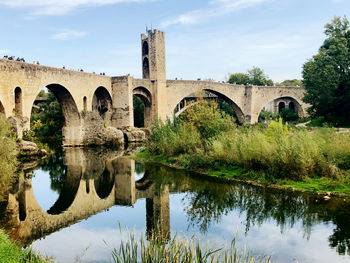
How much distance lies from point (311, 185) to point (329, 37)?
2194cm

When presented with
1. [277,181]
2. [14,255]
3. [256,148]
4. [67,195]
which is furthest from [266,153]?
[14,255]

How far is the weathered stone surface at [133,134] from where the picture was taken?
33312 mm

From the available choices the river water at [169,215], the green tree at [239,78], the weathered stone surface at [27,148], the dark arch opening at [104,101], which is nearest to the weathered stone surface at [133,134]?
the dark arch opening at [104,101]

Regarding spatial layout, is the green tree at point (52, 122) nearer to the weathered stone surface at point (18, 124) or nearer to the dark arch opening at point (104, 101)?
the dark arch opening at point (104, 101)

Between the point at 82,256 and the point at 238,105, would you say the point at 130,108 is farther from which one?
the point at 82,256

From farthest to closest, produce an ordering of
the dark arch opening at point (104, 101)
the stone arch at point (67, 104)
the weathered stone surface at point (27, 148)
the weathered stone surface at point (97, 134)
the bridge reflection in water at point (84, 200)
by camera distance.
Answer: the dark arch opening at point (104, 101) < the weathered stone surface at point (97, 134) < the stone arch at point (67, 104) < the weathered stone surface at point (27, 148) < the bridge reflection in water at point (84, 200)

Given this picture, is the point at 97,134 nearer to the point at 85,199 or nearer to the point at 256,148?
the point at 85,199

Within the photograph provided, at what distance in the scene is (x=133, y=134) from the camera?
33.5 meters

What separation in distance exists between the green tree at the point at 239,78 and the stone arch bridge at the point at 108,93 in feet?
35.0

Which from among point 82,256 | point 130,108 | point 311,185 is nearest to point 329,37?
point 130,108

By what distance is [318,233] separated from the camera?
A: 9516 millimetres

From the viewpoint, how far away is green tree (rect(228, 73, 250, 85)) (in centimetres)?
5770

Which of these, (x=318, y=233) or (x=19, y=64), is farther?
(x=19, y=64)

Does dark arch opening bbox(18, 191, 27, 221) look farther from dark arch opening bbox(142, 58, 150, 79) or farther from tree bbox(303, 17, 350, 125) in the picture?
dark arch opening bbox(142, 58, 150, 79)
